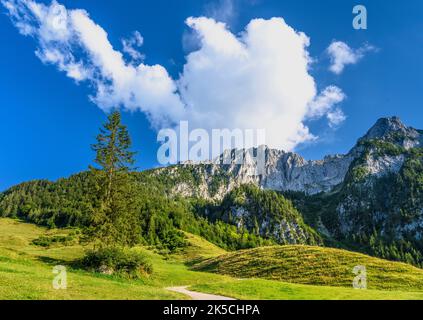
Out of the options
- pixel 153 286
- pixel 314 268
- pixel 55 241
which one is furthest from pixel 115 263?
pixel 55 241

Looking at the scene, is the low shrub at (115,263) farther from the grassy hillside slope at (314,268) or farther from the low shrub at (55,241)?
the low shrub at (55,241)

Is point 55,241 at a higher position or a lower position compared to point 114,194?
lower

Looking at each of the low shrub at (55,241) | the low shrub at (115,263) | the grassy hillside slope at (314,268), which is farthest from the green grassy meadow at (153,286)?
the low shrub at (55,241)

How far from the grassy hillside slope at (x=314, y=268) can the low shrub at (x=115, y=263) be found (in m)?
25.9

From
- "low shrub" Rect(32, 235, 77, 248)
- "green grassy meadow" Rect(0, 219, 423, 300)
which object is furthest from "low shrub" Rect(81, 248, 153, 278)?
"low shrub" Rect(32, 235, 77, 248)

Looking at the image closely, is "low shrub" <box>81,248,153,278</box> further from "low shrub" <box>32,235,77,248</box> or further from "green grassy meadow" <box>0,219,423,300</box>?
"low shrub" <box>32,235,77,248</box>

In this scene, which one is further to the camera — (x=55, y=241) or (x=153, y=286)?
(x=55, y=241)

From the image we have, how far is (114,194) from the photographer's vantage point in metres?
55.3

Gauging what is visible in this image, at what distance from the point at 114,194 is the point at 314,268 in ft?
129

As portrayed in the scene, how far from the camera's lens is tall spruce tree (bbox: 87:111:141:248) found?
53.0 metres

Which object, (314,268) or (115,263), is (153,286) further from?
(314,268)
